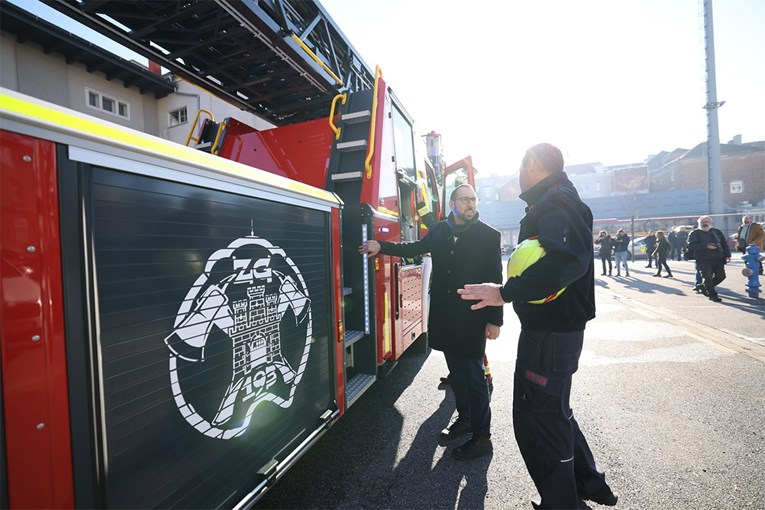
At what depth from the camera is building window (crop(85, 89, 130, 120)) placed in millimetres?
10005

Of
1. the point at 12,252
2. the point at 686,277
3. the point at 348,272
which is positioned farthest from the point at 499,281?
the point at 686,277

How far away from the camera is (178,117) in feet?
42.1

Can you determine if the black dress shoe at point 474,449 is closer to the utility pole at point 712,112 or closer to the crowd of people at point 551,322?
the crowd of people at point 551,322

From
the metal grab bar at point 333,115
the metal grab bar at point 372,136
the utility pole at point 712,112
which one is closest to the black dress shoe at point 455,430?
the metal grab bar at point 372,136

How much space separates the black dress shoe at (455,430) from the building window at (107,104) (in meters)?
12.7

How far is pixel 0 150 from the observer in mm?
828

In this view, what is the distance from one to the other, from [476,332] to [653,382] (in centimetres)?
250

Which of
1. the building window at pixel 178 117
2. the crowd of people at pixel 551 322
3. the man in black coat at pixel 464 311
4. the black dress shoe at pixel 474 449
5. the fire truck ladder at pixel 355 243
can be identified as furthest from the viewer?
the building window at pixel 178 117

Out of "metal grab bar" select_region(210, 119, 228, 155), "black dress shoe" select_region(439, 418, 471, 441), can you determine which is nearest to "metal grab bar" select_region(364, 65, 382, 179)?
"metal grab bar" select_region(210, 119, 228, 155)

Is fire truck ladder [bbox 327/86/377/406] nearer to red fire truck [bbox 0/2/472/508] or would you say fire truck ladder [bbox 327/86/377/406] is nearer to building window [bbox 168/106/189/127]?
red fire truck [bbox 0/2/472/508]

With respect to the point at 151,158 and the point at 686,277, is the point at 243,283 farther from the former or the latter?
the point at 686,277

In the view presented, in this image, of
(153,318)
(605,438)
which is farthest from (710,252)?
(153,318)

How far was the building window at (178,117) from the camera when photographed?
12.6 meters

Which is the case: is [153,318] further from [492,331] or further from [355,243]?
[492,331]
